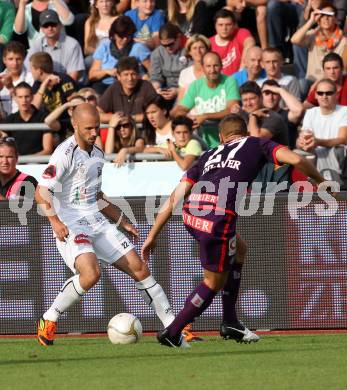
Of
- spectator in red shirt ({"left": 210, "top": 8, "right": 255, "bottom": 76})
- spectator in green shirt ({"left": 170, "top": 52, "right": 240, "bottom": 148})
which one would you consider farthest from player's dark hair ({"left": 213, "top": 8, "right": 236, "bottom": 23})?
spectator in green shirt ({"left": 170, "top": 52, "right": 240, "bottom": 148})

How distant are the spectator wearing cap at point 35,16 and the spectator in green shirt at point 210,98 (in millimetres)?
2978

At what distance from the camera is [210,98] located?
49.4 feet

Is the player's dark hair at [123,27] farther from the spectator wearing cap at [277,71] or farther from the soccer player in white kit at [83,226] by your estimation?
the soccer player in white kit at [83,226]

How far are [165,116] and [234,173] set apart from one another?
5117 millimetres

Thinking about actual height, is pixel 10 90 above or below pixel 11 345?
above

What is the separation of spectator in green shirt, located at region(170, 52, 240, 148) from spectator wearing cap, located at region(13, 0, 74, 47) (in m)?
2.98

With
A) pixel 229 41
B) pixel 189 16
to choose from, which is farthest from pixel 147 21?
pixel 229 41

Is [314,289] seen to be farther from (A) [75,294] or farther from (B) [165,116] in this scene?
(B) [165,116]

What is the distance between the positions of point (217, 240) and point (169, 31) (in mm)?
6607

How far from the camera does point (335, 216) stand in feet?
38.4

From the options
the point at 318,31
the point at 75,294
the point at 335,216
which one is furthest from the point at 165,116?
the point at 75,294

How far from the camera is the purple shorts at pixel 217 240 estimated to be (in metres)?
9.86

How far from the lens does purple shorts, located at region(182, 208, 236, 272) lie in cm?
986

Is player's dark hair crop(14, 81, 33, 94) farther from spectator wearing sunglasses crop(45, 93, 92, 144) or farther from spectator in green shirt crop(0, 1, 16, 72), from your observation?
spectator in green shirt crop(0, 1, 16, 72)
